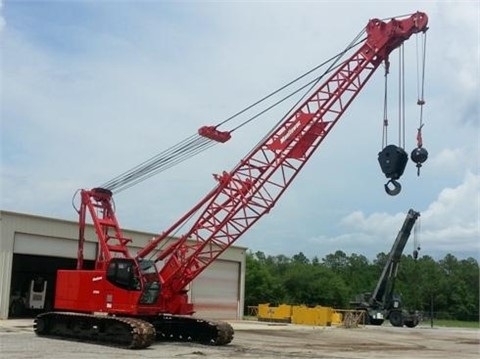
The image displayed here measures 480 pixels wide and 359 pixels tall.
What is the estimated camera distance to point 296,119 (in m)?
25.7

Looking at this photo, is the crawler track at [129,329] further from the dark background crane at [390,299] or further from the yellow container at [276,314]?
the dark background crane at [390,299]

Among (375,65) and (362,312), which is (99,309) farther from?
(362,312)

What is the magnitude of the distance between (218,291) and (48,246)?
46.1 feet

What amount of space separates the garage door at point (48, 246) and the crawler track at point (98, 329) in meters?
8.77

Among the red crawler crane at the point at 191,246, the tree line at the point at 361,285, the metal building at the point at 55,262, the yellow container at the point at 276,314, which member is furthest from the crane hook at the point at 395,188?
the tree line at the point at 361,285

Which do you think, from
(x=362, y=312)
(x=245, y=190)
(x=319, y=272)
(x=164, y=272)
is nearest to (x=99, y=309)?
(x=164, y=272)

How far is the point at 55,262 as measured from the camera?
43.0 metres

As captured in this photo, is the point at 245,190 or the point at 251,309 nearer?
the point at 245,190

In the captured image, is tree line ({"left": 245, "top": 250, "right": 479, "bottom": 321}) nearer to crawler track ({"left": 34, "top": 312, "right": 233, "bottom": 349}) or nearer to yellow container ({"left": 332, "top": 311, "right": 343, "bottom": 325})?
yellow container ({"left": 332, "top": 311, "right": 343, "bottom": 325})

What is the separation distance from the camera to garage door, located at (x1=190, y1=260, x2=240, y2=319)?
4334 cm

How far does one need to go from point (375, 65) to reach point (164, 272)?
10698 millimetres

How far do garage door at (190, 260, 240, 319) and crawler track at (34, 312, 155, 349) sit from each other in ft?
60.8

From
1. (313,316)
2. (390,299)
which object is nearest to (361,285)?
(390,299)

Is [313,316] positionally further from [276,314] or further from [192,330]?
[192,330]
